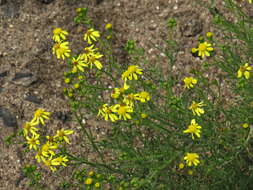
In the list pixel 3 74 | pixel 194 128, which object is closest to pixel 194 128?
pixel 194 128

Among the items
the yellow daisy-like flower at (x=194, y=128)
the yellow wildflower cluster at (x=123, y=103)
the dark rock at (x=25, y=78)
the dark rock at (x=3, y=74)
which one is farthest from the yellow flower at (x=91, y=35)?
the dark rock at (x=3, y=74)

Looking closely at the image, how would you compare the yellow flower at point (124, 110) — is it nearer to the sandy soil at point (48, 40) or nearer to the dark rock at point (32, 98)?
the sandy soil at point (48, 40)

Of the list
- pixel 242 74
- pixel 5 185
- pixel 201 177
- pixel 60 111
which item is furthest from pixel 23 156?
pixel 242 74

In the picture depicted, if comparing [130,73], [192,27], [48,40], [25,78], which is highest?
[130,73]

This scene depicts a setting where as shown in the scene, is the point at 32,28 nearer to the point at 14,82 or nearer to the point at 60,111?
the point at 14,82

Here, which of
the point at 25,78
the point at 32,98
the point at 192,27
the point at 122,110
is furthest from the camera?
the point at 192,27

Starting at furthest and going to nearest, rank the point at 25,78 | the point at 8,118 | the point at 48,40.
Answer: the point at 48,40, the point at 25,78, the point at 8,118

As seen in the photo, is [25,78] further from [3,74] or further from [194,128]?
[194,128]
